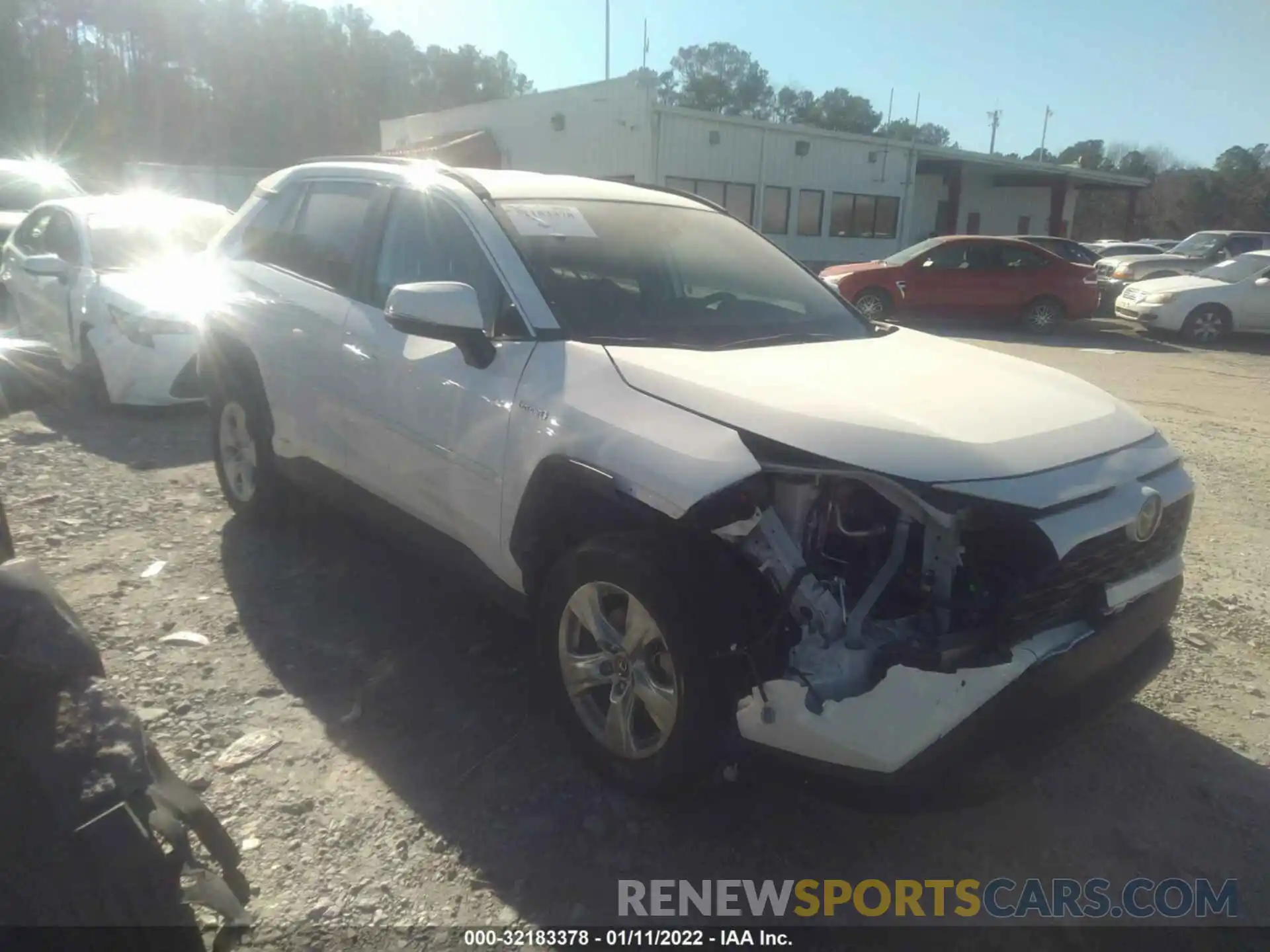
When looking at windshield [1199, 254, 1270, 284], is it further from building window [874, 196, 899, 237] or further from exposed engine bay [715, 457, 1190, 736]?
exposed engine bay [715, 457, 1190, 736]

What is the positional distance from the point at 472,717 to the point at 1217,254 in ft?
74.0

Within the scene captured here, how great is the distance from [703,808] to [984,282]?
15063 millimetres

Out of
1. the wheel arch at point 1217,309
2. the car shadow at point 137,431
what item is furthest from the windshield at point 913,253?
the car shadow at point 137,431

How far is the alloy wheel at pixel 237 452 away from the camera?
4.57 metres

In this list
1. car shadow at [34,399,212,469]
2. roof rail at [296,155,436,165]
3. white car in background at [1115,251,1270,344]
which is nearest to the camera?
Result: roof rail at [296,155,436,165]

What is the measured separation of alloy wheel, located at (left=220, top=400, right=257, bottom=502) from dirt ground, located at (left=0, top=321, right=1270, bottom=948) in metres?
0.28

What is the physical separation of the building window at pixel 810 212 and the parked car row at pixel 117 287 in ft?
69.4

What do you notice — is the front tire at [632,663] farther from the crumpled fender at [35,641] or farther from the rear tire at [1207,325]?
the rear tire at [1207,325]

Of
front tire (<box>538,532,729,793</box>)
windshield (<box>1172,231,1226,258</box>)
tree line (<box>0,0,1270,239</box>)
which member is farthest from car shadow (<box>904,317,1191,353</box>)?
tree line (<box>0,0,1270,239</box>)

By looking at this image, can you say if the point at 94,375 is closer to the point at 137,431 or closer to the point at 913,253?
the point at 137,431

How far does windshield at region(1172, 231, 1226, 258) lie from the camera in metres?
20.6

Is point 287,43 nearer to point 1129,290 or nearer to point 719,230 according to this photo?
point 1129,290

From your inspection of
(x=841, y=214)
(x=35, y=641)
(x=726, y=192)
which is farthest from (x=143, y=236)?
(x=841, y=214)

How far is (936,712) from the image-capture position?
216cm
